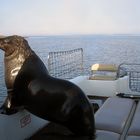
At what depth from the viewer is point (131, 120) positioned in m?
3.52

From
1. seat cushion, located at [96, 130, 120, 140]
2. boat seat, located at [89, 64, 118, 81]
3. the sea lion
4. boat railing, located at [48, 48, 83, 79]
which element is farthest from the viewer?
boat seat, located at [89, 64, 118, 81]

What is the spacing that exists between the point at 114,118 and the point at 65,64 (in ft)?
8.99

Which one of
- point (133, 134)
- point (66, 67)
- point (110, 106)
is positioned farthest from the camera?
point (66, 67)

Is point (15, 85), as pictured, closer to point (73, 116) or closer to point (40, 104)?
point (40, 104)

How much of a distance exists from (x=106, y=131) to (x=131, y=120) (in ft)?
1.69

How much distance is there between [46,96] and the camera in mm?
3139

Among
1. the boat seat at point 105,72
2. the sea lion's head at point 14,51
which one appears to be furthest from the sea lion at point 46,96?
the boat seat at point 105,72

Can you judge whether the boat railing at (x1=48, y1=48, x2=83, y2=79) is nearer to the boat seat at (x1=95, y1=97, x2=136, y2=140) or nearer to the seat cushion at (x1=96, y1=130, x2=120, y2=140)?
the boat seat at (x1=95, y1=97, x2=136, y2=140)

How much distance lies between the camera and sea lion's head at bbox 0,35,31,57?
132 inches

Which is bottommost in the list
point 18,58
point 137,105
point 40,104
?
point 137,105

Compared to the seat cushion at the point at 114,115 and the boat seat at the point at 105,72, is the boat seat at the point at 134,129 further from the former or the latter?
the boat seat at the point at 105,72

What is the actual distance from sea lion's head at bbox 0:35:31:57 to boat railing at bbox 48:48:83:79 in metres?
2.01

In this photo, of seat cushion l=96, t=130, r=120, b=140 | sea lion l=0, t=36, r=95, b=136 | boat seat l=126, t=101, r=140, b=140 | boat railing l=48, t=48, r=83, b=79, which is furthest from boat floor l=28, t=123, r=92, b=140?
boat railing l=48, t=48, r=83, b=79

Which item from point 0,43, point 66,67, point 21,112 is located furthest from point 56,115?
point 66,67
